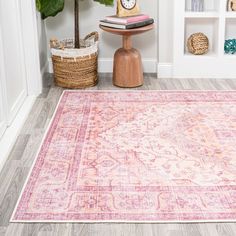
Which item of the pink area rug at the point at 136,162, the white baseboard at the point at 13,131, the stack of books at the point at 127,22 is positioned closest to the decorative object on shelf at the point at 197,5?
the stack of books at the point at 127,22

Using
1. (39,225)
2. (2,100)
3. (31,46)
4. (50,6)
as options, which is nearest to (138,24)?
(50,6)

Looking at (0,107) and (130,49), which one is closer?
(0,107)

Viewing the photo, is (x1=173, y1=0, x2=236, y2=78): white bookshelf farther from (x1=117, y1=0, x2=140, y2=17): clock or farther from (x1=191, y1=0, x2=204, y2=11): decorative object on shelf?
(x1=117, y1=0, x2=140, y2=17): clock

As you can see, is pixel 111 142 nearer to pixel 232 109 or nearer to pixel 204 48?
pixel 232 109

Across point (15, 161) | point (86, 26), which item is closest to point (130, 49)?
point (86, 26)

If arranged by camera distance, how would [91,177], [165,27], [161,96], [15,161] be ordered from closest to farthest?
[91,177] < [15,161] < [161,96] < [165,27]

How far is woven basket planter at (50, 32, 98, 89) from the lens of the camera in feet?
11.7

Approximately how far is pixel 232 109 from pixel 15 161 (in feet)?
4.85

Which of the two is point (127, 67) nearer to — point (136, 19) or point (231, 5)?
point (136, 19)

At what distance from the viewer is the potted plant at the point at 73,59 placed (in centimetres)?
351

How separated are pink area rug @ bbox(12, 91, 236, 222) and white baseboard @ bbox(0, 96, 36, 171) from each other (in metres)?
0.18

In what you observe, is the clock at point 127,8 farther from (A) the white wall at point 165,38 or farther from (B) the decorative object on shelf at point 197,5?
(B) the decorative object on shelf at point 197,5

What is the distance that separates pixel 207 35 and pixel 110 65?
86 centimetres

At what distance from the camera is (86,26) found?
399 cm
